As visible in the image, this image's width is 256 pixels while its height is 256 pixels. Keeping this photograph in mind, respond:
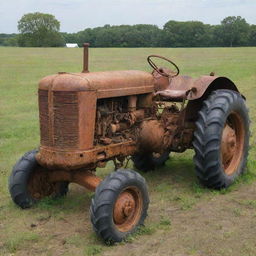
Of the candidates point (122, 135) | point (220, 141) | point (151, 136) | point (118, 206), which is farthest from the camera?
point (151, 136)

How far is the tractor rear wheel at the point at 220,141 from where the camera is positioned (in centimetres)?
538

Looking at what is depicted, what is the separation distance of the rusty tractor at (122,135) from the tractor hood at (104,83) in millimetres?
11

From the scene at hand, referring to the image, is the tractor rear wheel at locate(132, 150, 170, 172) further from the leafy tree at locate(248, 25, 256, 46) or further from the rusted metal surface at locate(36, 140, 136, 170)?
the leafy tree at locate(248, 25, 256, 46)

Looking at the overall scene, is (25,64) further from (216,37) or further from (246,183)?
(216,37)

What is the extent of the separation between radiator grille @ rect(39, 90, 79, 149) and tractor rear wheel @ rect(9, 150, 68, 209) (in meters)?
0.50

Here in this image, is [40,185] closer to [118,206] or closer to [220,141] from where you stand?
[118,206]

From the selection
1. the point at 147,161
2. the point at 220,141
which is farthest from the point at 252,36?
the point at 220,141

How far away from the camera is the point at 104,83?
4863 mm

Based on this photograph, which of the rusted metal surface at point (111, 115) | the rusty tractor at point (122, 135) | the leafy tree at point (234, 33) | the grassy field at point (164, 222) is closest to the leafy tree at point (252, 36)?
the leafy tree at point (234, 33)

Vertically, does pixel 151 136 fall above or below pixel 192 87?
below

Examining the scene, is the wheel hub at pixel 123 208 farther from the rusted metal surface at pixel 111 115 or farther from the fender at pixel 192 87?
the fender at pixel 192 87

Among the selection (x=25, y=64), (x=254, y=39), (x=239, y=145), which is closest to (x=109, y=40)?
(x=254, y=39)

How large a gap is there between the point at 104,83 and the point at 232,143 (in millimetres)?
1985

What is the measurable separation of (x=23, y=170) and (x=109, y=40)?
6850 centimetres
